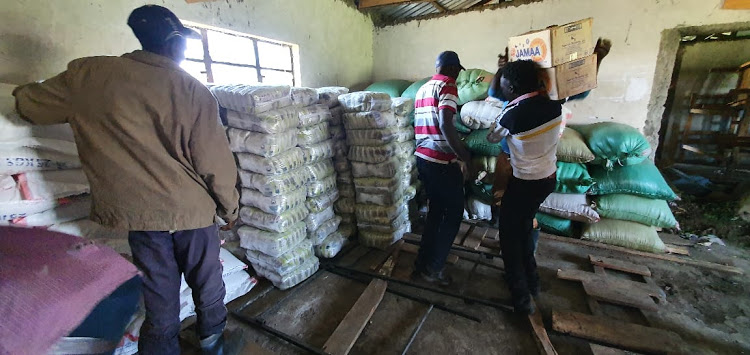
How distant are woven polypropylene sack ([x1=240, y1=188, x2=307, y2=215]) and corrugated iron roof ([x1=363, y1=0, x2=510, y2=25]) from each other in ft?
11.7

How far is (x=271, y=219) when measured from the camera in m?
2.14

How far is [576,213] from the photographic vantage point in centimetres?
294

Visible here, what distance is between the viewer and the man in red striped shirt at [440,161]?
6.81ft

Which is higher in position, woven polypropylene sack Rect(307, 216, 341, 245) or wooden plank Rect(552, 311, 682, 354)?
woven polypropylene sack Rect(307, 216, 341, 245)

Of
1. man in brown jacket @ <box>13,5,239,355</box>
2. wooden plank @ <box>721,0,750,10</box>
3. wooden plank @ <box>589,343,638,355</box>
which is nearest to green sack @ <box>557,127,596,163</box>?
wooden plank @ <box>721,0,750,10</box>

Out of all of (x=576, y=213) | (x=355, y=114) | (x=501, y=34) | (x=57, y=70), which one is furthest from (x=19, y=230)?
(x=501, y=34)

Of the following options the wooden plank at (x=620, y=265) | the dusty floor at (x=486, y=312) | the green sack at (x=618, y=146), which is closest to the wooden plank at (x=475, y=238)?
the dusty floor at (x=486, y=312)

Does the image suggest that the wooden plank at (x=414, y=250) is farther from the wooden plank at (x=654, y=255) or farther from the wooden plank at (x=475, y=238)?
the wooden plank at (x=654, y=255)

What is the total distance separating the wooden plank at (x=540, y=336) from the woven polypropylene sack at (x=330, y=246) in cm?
155

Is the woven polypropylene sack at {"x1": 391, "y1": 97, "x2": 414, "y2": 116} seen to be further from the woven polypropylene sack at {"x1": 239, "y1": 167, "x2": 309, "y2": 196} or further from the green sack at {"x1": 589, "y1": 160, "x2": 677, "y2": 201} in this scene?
the green sack at {"x1": 589, "y1": 160, "x2": 677, "y2": 201}

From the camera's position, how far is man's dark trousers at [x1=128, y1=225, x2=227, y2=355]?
1.40 m

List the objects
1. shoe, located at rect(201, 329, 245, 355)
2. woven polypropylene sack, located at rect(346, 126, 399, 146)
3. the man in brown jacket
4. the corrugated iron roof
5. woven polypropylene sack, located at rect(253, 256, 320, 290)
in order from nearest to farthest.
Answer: the man in brown jacket < shoe, located at rect(201, 329, 245, 355) < woven polypropylene sack, located at rect(253, 256, 320, 290) < woven polypropylene sack, located at rect(346, 126, 399, 146) < the corrugated iron roof

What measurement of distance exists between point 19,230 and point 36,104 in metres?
0.73

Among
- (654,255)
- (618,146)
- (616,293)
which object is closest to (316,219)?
(616,293)
